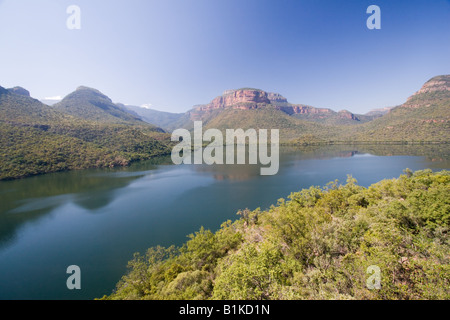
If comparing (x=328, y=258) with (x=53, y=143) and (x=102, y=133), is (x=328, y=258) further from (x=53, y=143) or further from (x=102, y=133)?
(x=102, y=133)

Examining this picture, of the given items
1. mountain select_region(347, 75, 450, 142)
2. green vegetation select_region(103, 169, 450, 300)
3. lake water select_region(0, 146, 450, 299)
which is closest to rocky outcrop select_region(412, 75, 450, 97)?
mountain select_region(347, 75, 450, 142)

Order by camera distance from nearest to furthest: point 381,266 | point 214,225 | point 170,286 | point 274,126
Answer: point 381,266 < point 170,286 < point 214,225 < point 274,126

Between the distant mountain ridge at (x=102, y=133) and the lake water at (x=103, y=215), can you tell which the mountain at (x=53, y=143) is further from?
the lake water at (x=103, y=215)

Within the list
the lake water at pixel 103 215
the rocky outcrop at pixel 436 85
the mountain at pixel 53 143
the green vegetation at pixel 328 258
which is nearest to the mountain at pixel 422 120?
the rocky outcrop at pixel 436 85

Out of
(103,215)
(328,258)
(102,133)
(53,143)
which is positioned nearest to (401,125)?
(328,258)

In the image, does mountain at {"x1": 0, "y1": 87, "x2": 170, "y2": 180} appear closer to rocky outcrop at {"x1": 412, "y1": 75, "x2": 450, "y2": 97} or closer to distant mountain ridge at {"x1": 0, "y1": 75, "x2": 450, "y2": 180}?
distant mountain ridge at {"x1": 0, "y1": 75, "x2": 450, "y2": 180}
